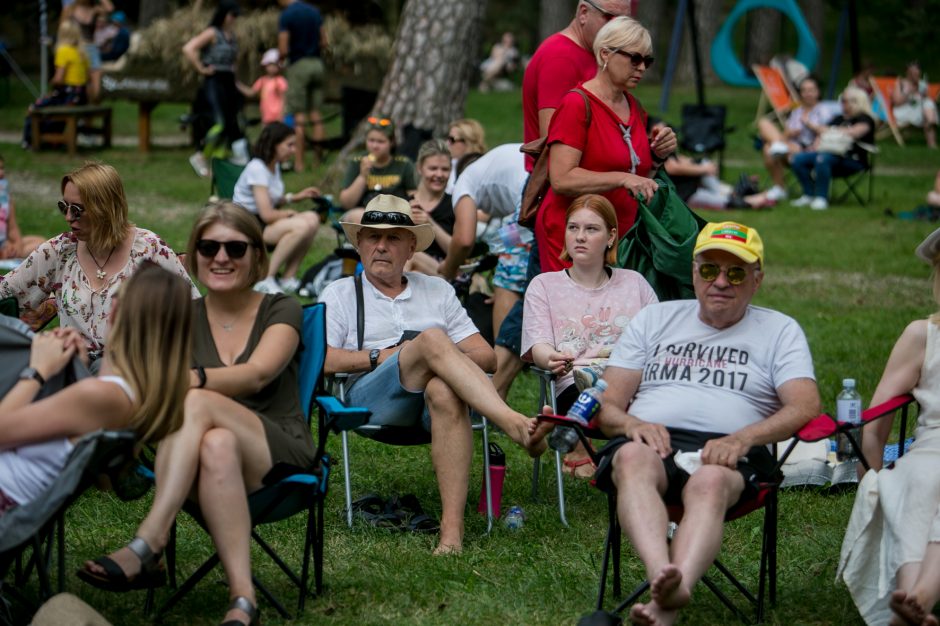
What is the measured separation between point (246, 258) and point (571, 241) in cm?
150

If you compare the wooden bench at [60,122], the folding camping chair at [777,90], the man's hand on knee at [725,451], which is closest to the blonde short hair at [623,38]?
the man's hand on knee at [725,451]

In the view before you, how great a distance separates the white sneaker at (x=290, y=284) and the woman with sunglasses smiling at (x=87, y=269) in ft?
13.8

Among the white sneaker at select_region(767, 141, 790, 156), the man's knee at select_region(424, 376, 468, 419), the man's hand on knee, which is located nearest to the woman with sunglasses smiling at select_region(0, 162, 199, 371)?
the man's knee at select_region(424, 376, 468, 419)

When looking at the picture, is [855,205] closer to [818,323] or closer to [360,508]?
[818,323]

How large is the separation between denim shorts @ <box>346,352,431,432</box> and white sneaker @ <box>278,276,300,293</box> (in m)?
4.44

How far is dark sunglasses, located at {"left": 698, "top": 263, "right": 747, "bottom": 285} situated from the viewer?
418 centimetres

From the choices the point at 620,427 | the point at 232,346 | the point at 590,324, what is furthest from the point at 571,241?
the point at 232,346

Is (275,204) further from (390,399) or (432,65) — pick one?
(390,399)

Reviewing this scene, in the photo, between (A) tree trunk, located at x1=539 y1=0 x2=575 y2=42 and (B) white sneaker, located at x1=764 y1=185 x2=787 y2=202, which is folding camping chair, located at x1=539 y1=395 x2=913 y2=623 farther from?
(A) tree trunk, located at x1=539 y1=0 x2=575 y2=42

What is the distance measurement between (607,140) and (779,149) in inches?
407

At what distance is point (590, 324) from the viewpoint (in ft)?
17.1

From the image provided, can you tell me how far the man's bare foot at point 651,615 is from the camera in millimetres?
3584

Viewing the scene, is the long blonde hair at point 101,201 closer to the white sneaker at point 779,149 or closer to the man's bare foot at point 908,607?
the man's bare foot at point 908,607

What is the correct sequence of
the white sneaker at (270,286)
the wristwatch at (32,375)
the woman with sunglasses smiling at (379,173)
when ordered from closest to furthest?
1. the wristwatch at (32,375)
2. the woman with sunglasses smiling at (379,173)
3. the white sneaker at (270,286)
